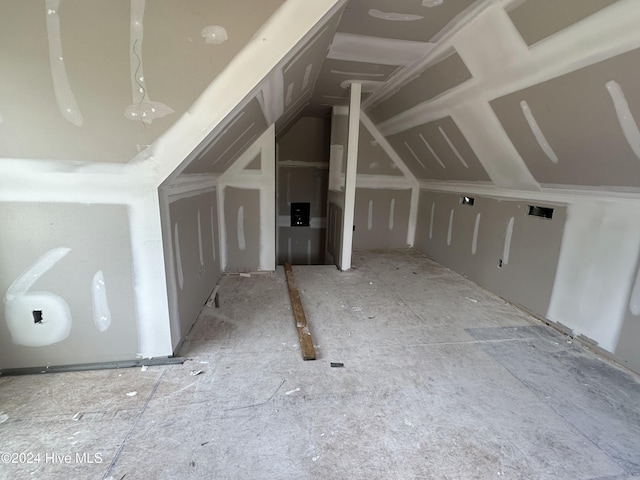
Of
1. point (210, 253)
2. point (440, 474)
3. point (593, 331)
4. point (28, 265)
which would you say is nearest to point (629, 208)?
point (593, 331)

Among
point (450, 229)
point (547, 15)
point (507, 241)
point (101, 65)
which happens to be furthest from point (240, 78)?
point (450, 229)

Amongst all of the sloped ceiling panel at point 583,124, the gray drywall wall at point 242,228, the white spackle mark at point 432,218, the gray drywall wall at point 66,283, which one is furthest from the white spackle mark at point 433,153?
the gray drywall wall at point 66,283

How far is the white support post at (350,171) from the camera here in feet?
12.3

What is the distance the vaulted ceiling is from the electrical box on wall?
349 cm

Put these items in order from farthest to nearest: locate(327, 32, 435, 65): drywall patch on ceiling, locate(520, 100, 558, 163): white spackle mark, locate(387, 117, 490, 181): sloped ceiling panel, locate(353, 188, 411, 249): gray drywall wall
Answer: locate(353, 188, 411, 249): gray drywall wall
locate(387, 117, 490, 181): sloped ceiling panel
locate(327, 32, 435, 65): drywall patch on ceiling
locate(520, 100, 558, 163): white spackle mark

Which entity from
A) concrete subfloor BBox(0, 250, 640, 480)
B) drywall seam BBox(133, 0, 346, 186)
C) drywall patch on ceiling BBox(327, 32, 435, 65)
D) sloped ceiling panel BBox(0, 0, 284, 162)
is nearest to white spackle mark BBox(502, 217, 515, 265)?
concrete subfloor BBox(0, 250, 640, 480)

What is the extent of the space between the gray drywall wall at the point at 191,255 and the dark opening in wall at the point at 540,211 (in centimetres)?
327

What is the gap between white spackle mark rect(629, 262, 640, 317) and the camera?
2.10 meters

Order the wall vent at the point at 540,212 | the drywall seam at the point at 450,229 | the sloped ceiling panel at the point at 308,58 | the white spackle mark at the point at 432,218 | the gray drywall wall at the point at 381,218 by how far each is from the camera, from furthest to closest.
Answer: the gray drywall wall at the point at 381,218
the white spackle mark at the point at 432,218
the drywall seam at the point at 450,229
the wall vent at the point at 540,212
the sloped ceiling panel at the point at 308,58

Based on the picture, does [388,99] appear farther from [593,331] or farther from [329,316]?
[593,331]

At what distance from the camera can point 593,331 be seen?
7.88 feet

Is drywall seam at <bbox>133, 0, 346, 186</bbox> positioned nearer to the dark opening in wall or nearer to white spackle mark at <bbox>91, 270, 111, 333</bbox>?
white spackle mark at <bbox>91, 270, 111, 333</bbox>

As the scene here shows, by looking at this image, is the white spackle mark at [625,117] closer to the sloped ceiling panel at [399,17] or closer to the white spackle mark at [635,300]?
the white spackle mark at [635,300]

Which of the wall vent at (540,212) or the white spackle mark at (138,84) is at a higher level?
the white spackle mark at (138,84)
